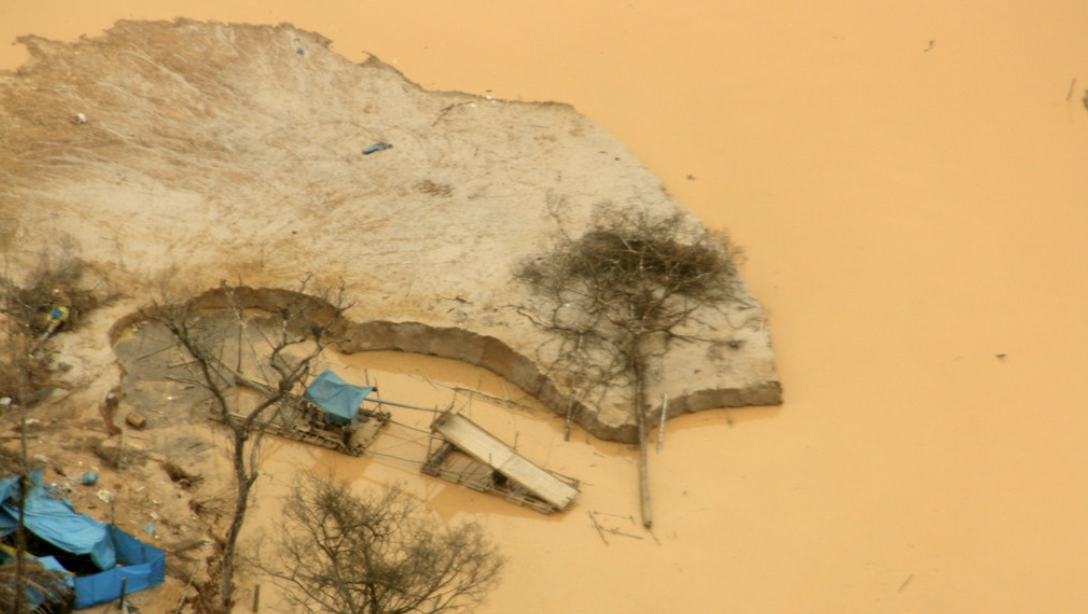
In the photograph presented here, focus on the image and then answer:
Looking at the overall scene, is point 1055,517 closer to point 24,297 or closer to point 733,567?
point 733,567

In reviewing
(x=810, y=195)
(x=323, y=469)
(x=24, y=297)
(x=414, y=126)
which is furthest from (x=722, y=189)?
(x=24, y=297)

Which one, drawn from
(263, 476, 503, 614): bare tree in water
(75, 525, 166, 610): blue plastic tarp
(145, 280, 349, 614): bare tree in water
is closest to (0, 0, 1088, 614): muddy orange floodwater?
(263, 476, 503, 614): bare tree in water

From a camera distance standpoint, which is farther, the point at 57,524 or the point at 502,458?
the point at 502,458

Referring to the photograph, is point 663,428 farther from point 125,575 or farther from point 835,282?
point 125,575

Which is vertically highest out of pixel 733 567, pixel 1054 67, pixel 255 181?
pixel 1054 67

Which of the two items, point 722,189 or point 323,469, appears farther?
point 722,189

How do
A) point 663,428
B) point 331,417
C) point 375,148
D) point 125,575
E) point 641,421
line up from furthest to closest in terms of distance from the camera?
point 375,148 < point 663,428 < point 641,421 < point 331,417 < point 125,575

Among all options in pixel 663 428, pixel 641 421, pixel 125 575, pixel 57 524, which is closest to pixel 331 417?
pixel 125 575

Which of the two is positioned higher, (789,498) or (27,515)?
(789,498)
